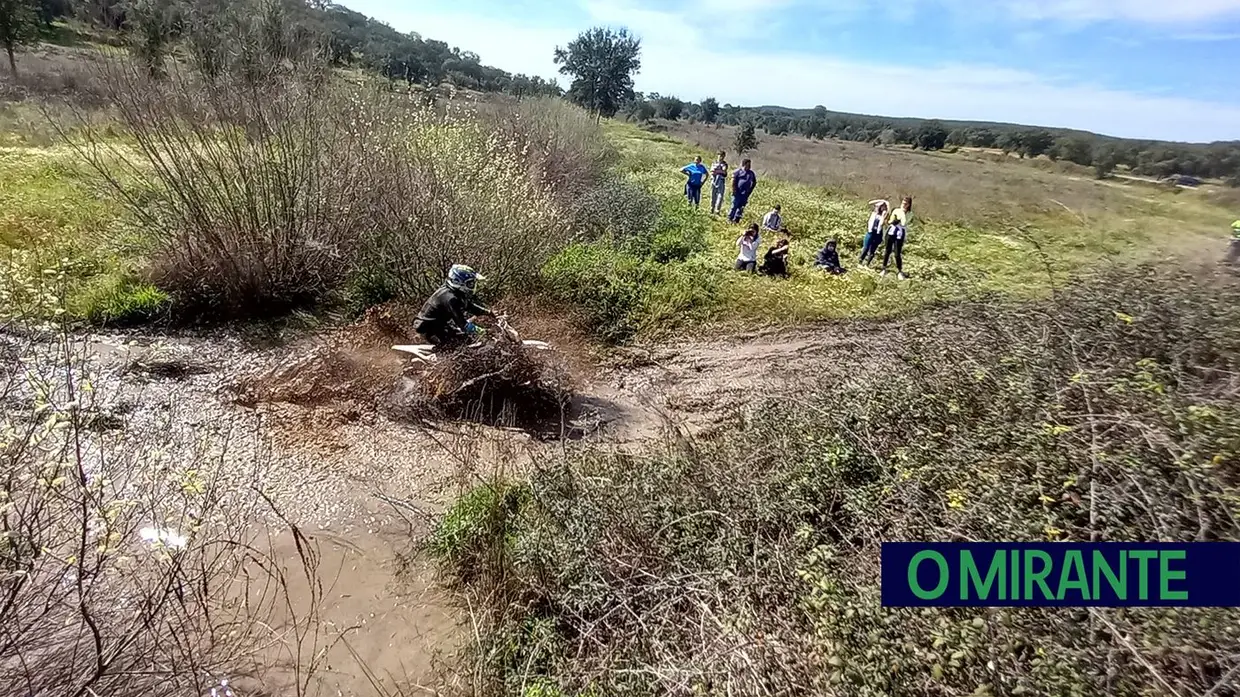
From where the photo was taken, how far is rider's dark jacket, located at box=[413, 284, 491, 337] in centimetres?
677

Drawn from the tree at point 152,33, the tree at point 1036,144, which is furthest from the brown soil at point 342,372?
the tree at point 1036,144

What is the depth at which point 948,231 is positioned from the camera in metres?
16.4

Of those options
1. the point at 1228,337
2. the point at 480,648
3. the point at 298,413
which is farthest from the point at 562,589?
the point at 1228,337

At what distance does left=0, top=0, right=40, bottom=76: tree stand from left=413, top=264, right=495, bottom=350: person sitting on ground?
70.8 feet

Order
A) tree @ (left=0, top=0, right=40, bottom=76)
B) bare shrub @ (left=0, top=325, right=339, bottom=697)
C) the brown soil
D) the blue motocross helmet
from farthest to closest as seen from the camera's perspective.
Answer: tree @ (left=0, top=0, right=40, bottom=76), the brown soil, the blue motocross helmet, bare shrub @ (left=0, top=325, right=339, bottom=697)

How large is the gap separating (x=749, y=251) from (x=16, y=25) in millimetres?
24551

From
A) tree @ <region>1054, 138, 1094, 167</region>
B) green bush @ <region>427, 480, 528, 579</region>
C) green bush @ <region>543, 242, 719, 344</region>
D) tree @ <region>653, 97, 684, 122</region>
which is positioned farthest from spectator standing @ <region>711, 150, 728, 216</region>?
tree @ <region>653, 97, 684, 122</region>

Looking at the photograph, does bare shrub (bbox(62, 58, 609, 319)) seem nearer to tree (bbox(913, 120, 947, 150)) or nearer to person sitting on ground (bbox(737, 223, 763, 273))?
person sitting on ground (bbox(737, 223, 763, 273))

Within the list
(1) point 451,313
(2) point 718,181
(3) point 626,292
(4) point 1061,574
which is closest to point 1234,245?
(4) point 1061,574

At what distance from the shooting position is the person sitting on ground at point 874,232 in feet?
40.4

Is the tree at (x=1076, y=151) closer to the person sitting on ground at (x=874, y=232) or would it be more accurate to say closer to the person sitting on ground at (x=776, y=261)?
the person sitting on ground at (x=874, y=232)

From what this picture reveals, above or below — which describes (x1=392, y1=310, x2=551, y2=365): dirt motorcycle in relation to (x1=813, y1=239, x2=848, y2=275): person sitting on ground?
below

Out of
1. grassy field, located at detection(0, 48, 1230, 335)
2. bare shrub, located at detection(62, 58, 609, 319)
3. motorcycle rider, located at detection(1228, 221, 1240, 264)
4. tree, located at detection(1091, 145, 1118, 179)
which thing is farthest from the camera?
tree, located at detection(1091, 145, 1118, 179)

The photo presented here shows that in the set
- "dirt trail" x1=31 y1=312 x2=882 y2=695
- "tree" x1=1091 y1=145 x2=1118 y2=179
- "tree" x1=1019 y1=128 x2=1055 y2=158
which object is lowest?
"dirt trail" x1=31 y1=312 x2=882 y2=695
